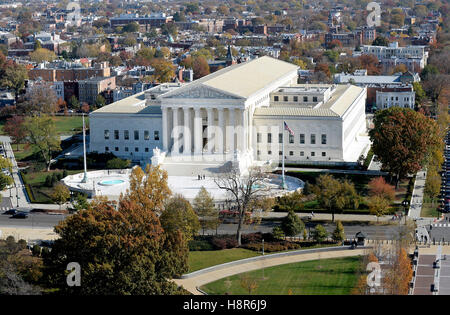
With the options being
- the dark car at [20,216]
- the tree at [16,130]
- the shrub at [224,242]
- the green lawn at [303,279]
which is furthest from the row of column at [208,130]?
the green lawn at [303,279]

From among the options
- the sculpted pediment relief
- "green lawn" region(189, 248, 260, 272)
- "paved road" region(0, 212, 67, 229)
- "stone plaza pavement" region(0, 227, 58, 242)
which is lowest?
"paved road" region(0, 212, 67, 229)

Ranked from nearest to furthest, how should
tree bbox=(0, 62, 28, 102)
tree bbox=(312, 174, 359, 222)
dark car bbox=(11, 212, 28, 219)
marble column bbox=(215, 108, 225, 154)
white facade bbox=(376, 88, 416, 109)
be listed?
tree bbox=(312, 174, 359, 222), dark car bbox=(11, 212, 28, 219), marble column bbox=(215, 108, 225, 154), white facade bbox=(376, 88, 416, 109), tree bbox=(0, 62, 28, 102)

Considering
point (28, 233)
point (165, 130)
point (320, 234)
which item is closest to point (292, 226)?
point (320, 234)

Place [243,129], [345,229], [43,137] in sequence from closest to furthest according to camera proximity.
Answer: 1. [345,229]
2. [243,129]
3. [43,137]

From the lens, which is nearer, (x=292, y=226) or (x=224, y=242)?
(x=224, y=242)

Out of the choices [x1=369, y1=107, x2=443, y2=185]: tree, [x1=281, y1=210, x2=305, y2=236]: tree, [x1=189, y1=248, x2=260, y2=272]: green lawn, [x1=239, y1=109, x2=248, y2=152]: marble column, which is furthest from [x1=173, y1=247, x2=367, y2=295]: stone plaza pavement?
[x1=239, y1=109, x2=248, y2=152]: marble column

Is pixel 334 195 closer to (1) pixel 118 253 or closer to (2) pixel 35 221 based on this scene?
(2) pixel 35 221

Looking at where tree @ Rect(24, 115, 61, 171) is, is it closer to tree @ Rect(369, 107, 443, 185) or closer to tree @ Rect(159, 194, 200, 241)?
tree @ Rect(159, 194, 200, 241)
